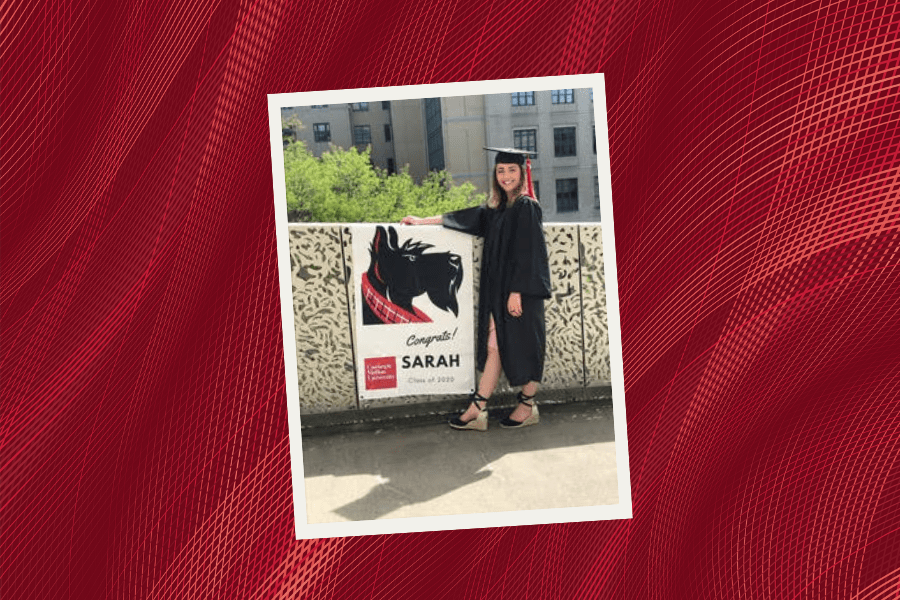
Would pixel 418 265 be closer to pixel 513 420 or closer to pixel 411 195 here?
pixel 513 420

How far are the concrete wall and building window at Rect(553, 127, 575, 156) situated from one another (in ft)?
56.7

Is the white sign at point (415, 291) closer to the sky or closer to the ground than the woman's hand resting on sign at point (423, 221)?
closer to the ground

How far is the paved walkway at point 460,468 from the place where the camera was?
123 inches

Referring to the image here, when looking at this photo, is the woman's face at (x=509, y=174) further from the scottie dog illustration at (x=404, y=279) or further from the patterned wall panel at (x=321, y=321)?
the patterned wall panel at (x=321, y=321)

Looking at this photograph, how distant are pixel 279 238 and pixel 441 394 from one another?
2.21 meters

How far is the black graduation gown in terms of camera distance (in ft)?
11.8

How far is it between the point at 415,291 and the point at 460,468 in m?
1.15

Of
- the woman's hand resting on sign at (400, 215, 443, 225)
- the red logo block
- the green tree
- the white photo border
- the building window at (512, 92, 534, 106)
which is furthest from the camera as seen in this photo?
the green tree

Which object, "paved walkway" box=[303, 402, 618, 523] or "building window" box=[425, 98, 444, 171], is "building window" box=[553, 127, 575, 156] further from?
"paved walkway" box=[303, 402, 618, 523]

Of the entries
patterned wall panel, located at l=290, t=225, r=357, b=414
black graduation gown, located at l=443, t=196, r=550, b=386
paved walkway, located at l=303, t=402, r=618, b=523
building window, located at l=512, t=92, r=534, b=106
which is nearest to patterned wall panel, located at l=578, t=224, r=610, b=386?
paved walkway, located at l=303, t=402, r=618, b=523

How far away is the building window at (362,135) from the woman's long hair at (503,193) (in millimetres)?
48959

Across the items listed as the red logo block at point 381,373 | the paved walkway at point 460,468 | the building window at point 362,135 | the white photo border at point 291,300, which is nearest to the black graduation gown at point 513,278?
the paved walkway at point 460,468

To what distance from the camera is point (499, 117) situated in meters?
23.9

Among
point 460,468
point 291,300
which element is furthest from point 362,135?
point 291,300
